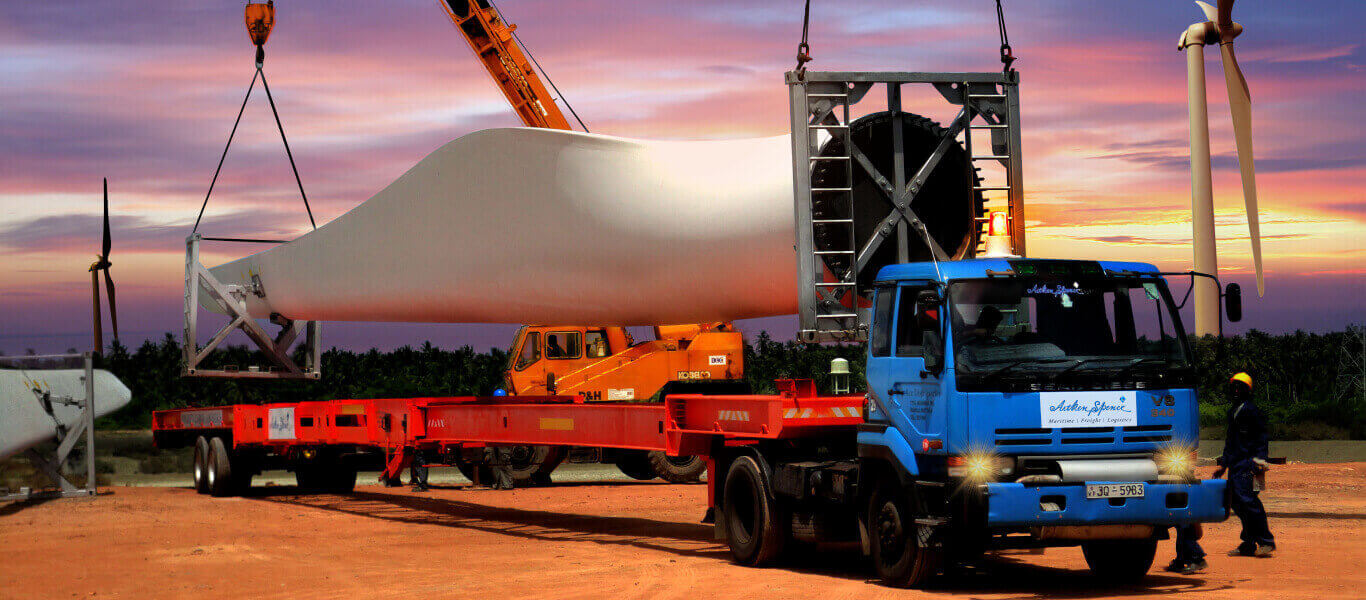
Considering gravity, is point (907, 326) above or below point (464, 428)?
above

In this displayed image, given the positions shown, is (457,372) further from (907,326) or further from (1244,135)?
(907,326)

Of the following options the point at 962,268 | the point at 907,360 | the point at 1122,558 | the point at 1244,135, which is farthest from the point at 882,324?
the point at 1244,135

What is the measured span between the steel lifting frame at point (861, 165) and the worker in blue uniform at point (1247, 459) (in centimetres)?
231

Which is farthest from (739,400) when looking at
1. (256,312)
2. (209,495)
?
(209,495)

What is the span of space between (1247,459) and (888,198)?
3.72 meters

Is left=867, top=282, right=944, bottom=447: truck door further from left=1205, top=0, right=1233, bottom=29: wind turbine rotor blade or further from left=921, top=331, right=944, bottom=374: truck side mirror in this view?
left=1205, top=0, right=1233, bottom=29: wind turbine rotor blade

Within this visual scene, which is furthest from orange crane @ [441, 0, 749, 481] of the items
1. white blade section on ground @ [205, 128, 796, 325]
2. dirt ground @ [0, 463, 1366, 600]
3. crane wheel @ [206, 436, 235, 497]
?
white blade section on ground @ [205, 128, 796, 325]

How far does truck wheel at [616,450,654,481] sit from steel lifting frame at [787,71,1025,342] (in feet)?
34.9

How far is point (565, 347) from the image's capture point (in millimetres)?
24156

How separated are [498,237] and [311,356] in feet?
25.5

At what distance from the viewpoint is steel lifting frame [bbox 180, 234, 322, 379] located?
1934 centimetres

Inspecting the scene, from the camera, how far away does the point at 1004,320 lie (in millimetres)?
10188

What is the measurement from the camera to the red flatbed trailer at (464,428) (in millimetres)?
12016

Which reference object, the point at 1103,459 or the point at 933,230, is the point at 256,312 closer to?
the point at 933,230
